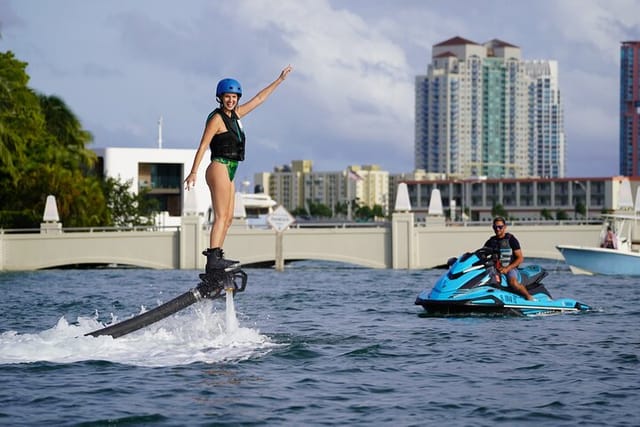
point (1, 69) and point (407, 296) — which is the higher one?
point (1, 69)

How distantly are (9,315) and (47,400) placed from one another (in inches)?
448

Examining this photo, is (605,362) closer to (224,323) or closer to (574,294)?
(224,323)

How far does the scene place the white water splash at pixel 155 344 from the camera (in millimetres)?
13328

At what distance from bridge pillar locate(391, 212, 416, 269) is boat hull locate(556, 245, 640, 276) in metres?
10.4

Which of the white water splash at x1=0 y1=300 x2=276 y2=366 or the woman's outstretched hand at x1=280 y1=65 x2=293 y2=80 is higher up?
the woman's outstretched hand at x1=280 y1=65 x2=293 y2=80

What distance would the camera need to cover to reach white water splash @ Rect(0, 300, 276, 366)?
1333 centimetres

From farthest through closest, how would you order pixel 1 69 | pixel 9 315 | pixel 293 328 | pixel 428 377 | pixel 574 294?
pixel 1 69, pixel 574 294, pixel 9 315, pixel 293 328, pixel 428 377

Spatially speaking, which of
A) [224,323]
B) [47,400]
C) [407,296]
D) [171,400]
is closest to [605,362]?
[224,323]

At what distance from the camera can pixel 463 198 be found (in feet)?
534

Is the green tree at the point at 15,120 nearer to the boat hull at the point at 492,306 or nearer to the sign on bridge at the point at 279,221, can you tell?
the sign on bridge at the point at 279,221

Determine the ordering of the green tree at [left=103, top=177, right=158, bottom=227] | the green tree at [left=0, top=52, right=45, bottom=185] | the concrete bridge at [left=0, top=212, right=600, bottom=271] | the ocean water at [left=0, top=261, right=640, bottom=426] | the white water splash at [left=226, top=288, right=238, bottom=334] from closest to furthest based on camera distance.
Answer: the ocean water at [left=0, top=261, right=640, bottom=426] < the white water splash at [left=226, top=288, right=238, bottom=334] < the green tree at [left=0, top=52, right=45, bottom=185] < the concrete bridge at [left=0, top=212, right=600, bottom=271] < the green tree at [left=103, top=177, right=158, bottom=227]

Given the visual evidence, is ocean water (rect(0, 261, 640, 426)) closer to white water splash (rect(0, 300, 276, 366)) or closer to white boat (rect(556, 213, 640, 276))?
white water splash (rect(0, 300, 276, 366))

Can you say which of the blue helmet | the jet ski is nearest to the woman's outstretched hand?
the blue helmet

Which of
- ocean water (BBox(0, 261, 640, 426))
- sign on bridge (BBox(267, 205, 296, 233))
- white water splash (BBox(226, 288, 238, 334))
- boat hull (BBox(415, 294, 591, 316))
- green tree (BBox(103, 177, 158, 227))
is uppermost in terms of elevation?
green tree (BBox(103, 177, 158, 227))
